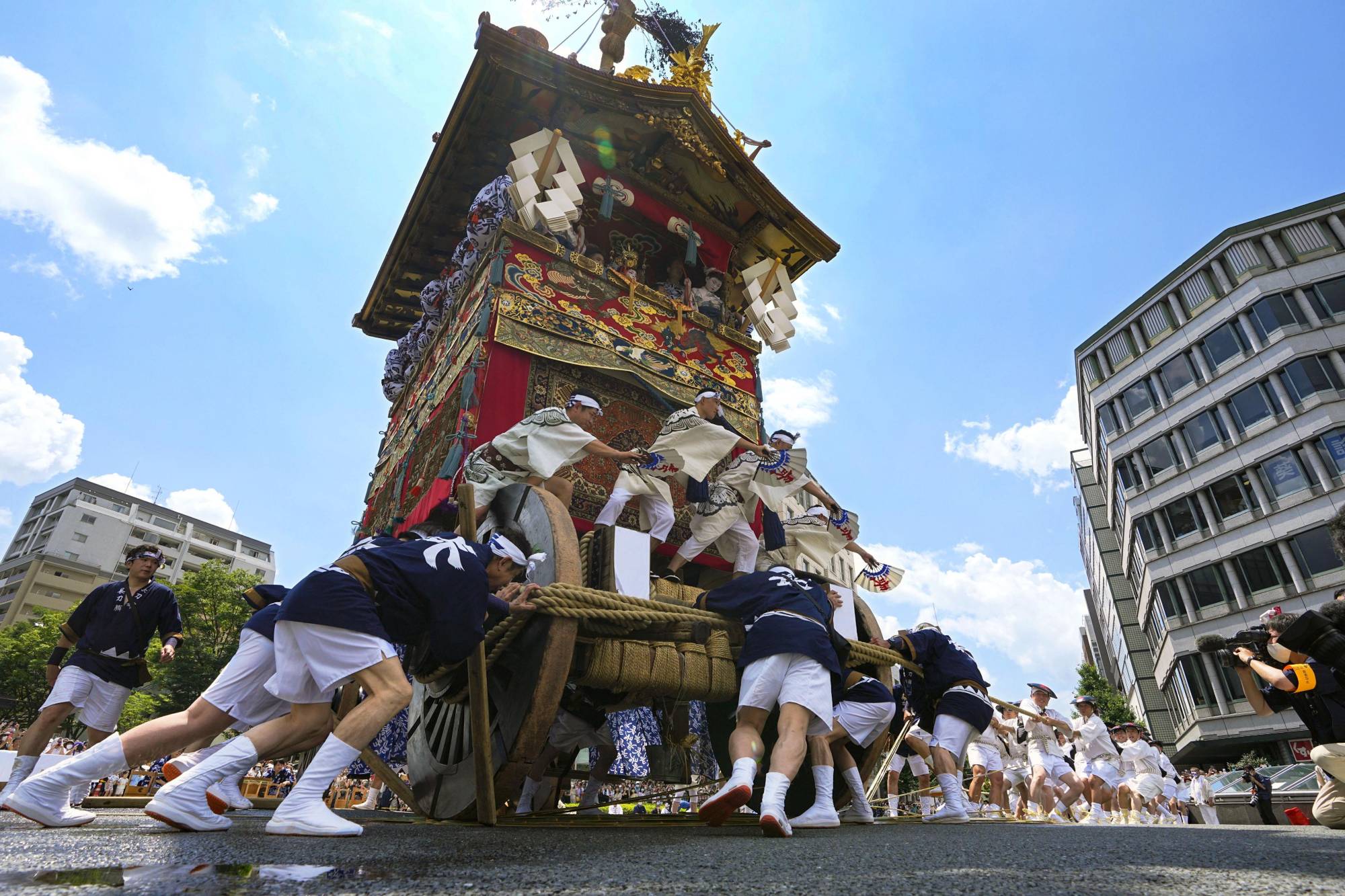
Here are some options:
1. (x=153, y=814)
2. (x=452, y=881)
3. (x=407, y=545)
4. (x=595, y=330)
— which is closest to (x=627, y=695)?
(x=407, y=545)

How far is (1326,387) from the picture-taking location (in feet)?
67.7

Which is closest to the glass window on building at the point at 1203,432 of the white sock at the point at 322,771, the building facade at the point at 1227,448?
the building facade at the point at 1227,448

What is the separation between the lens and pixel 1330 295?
21859 mm

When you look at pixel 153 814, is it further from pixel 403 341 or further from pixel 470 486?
pixel 403 341

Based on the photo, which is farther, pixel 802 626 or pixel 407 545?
pixel 802 626

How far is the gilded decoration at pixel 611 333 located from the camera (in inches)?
234

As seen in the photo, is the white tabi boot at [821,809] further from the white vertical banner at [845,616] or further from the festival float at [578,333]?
the white vertical banner at [845,616]

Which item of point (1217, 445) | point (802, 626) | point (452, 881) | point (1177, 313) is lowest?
point (452, 881)

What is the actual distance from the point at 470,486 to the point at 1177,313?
30161mm

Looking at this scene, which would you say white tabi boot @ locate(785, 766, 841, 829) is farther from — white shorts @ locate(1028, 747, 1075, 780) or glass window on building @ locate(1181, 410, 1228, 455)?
glass window on building @ locate(1181, 410, 1228, 455)

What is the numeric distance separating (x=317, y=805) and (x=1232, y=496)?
27893mm

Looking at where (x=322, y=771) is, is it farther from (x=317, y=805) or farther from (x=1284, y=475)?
(x=1284, y=475)

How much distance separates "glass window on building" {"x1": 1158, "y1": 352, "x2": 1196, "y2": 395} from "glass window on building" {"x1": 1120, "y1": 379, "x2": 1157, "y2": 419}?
0.62m

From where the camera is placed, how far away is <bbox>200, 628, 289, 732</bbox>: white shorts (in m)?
2.88
